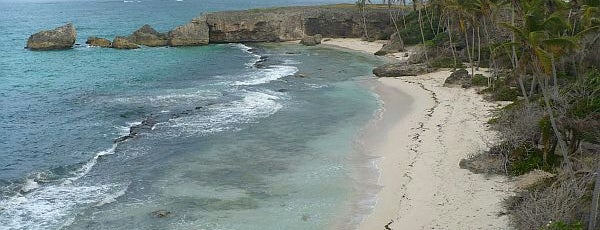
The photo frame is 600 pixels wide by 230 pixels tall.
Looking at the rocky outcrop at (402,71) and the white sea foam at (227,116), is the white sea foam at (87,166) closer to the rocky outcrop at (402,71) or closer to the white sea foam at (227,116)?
the white sea foam at (227,116)

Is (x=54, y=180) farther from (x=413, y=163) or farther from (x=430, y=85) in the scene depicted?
(x=430, y=85)

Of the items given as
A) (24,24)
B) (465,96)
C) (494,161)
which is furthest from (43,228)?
(24,24)

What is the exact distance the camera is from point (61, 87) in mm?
52250

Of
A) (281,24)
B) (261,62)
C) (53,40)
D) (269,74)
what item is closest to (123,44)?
(53,40)

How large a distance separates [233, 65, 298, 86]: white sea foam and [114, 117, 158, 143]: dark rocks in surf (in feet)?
49.0

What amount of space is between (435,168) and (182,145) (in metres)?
14.2

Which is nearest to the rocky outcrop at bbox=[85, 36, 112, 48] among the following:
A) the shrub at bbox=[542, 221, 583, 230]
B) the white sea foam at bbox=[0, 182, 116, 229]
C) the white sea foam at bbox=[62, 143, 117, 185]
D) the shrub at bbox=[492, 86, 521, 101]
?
the white sea foam at bbox=[62, 143, 117, 185]

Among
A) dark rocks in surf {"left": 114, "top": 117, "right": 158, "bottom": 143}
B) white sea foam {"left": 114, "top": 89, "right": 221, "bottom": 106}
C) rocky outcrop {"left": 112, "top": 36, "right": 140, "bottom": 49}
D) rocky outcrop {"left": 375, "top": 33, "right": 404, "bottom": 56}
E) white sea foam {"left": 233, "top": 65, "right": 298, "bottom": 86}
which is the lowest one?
dark rocks in surf {"left": 114, "top": 117, "right": 158, "bottom": 143}

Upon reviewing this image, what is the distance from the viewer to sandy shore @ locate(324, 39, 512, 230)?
20.3 metres

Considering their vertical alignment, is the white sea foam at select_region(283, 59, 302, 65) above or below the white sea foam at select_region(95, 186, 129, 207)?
above

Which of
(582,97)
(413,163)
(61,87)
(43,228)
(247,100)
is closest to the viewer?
(43,228)

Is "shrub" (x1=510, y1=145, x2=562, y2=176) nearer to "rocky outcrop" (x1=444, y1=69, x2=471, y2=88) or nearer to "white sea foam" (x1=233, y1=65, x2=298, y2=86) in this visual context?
"rocky outcrop" (x1=444, y1=69, x2=471, y2=88)

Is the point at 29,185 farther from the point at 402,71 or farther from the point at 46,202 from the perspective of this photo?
the point at 402,71

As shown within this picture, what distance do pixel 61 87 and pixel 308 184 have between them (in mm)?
35596
